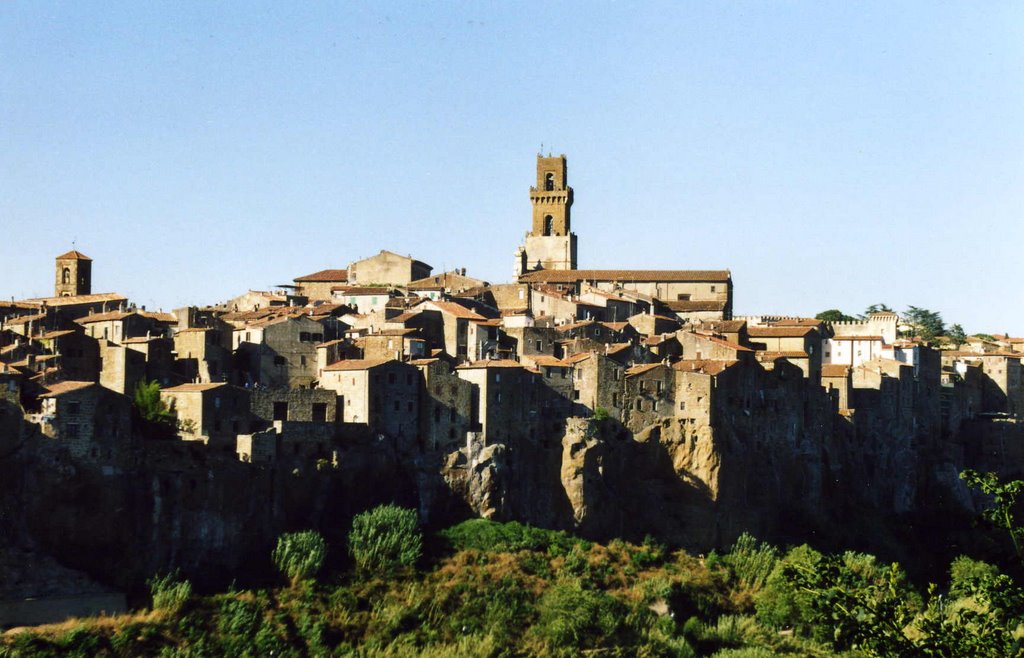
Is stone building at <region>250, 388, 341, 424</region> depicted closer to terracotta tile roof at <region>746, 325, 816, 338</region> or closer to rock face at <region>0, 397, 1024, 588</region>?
rock face at <region>0, 397, 1024, 588</region>

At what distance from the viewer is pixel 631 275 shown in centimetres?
10150

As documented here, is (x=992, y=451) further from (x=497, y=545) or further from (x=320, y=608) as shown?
(x=320, y=608)

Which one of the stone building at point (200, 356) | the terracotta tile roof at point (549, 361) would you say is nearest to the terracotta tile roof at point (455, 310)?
the terracotta tile roof at point (549, 361)

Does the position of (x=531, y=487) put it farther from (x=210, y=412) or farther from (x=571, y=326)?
(x=210, y=412)

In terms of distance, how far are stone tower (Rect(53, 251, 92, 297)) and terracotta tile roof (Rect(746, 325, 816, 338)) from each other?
38.3m

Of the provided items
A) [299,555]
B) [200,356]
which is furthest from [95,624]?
[200,356]

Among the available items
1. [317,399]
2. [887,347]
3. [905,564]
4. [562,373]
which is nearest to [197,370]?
[317,399]

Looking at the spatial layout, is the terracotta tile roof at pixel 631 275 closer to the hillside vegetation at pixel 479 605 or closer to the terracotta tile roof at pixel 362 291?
the terracotta tile roof at pixel 362 291

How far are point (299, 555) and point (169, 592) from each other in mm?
6046

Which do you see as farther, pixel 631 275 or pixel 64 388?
pixel 631 275

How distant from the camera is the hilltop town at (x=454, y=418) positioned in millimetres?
54406

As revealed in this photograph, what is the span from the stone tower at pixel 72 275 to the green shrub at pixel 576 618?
38056 mm

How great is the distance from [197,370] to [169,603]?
51.9 feet

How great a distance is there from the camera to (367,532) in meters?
59.7
